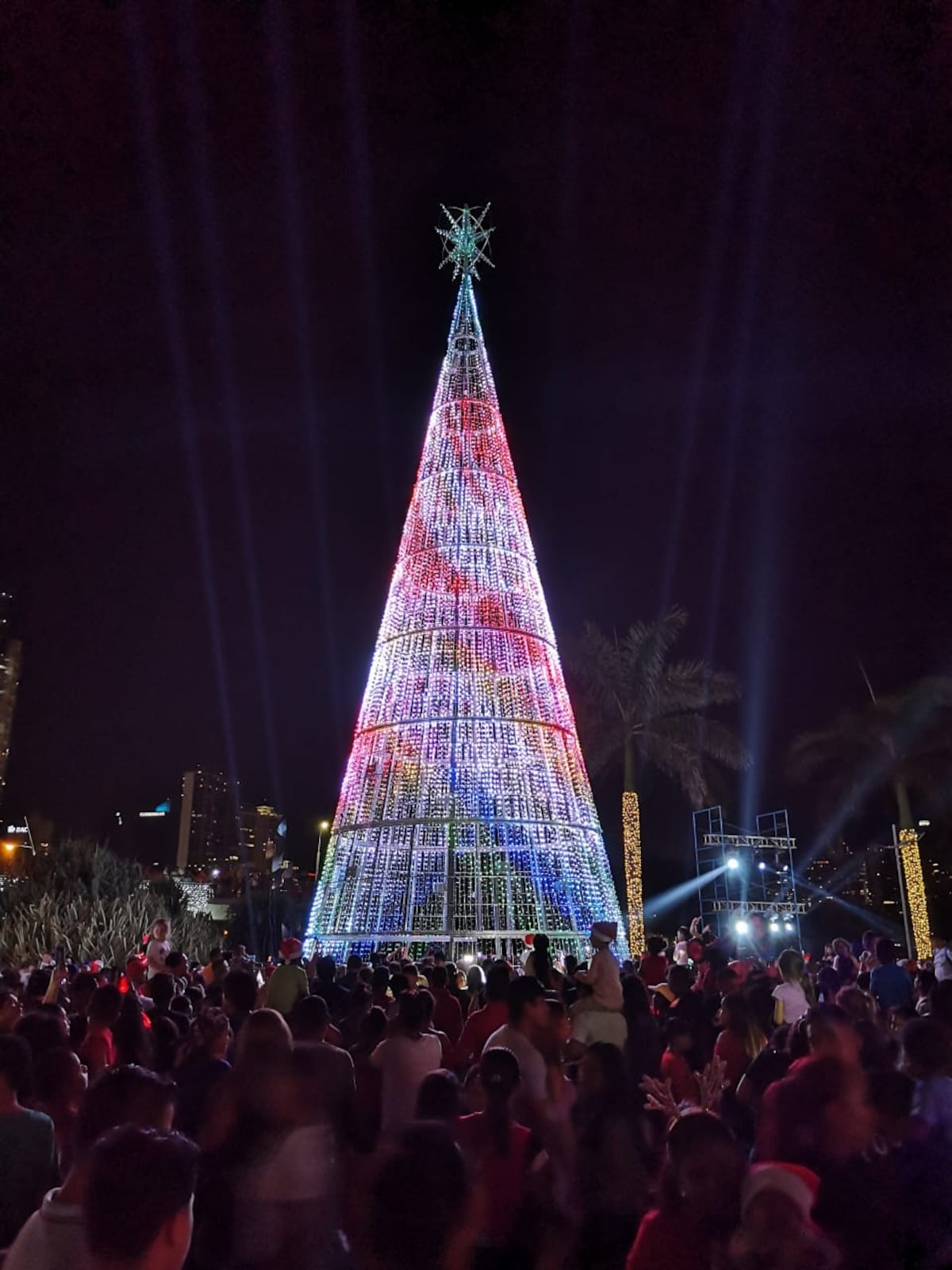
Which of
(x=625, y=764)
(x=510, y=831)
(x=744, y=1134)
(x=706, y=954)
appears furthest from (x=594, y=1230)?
(x=625, y=764)

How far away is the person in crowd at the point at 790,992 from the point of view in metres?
7.62

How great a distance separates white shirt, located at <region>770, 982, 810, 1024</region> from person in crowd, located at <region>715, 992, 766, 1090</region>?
1073 mm

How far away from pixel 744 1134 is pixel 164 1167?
397 centimetres

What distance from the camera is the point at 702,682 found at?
90.6 feet

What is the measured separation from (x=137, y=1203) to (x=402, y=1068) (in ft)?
11.0

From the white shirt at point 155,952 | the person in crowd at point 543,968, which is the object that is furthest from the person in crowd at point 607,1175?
the white shirt at point 155,952

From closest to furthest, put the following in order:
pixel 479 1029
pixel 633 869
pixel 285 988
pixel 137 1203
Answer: pixel 137 1203, pixel 479 1029, pixel 285 988, pixel 633 869

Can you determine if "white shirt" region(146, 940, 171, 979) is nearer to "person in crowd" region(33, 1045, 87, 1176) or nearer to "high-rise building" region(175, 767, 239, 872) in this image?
"person in crowd" region(33, 1045, 87, 1176)

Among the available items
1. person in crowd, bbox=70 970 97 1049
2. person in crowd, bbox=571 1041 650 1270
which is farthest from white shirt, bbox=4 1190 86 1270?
person in crowd, bbox=70 970 97 1049

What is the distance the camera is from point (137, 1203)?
7.68 ft

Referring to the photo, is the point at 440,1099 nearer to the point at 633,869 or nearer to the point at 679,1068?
the point at 679,1068

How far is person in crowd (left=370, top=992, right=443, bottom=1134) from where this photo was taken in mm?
5383

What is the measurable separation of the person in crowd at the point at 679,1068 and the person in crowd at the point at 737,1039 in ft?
0.79

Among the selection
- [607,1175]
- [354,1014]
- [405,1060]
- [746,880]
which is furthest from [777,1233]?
[746,880]
